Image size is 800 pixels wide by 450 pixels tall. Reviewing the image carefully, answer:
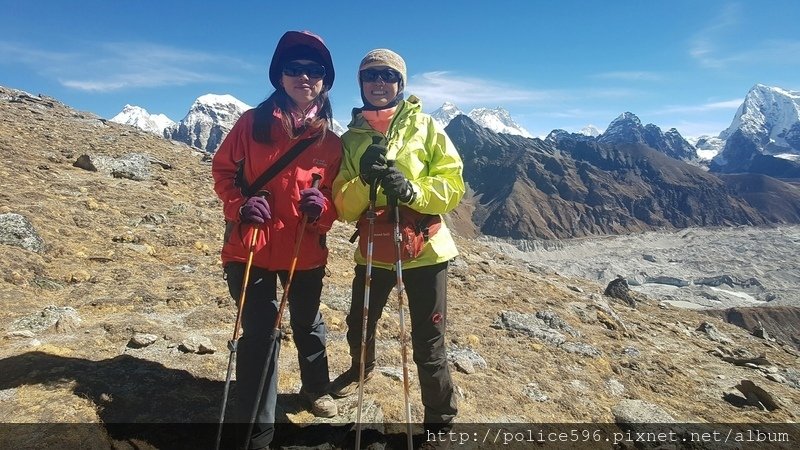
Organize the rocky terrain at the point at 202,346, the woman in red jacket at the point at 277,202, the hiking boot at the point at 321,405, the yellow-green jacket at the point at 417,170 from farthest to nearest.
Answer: the hiking boot at the point at 321,405 → the rocky terrain at the point at 202,346 → the yellow-green jacket at the point at 417,170 → the woman in red jacket at the point at 277,202

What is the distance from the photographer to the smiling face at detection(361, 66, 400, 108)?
197 inches

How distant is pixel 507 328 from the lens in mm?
9602

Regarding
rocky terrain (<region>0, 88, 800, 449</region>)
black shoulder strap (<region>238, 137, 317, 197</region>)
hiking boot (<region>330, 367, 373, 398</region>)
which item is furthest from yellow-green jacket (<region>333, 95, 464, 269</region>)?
rocky terrain (<region>0, 88, 800, 449</region>)

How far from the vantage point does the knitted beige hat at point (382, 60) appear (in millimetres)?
4945

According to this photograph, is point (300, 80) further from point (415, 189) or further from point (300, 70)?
point (415, 189)

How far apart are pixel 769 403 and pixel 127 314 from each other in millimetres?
10655

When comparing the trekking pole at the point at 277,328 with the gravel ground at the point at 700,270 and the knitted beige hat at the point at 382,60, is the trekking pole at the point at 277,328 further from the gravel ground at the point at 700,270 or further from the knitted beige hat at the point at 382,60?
the gravel ground at the point at 700,270

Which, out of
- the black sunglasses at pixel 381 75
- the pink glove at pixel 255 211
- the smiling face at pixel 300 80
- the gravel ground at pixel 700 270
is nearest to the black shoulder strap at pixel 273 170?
the pink glove at pixel 255 211

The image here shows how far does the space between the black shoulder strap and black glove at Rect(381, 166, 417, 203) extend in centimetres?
99

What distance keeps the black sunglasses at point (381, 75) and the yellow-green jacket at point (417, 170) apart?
29 cm

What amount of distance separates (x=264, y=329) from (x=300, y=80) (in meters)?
2.65

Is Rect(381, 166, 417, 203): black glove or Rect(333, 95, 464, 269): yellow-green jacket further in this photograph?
Rect(333, 95, 464, 269): yellow-green jacket

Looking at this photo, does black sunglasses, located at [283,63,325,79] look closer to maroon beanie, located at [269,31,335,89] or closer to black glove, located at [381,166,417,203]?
maroon beanie, located at [269,31,335,89]

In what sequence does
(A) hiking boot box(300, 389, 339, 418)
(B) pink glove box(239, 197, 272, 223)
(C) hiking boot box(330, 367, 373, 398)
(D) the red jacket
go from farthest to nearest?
(C) hiking boot box(330, 367, 373, 398) → (A) hiking boot box(300, 389, 339, 418) → (D) the red jacket → (B) pink glove box(239, 197, 272, 223)
